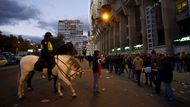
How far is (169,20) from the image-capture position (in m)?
39.5

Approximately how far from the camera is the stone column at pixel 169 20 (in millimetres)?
38969

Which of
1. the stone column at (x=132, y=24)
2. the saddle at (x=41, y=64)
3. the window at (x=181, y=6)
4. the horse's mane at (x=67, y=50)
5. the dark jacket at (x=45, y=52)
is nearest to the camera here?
the saddle at (x=41, y=64)

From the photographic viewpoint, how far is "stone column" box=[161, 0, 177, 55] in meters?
39.0

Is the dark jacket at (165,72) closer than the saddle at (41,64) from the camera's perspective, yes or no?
Yes

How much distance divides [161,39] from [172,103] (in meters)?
35.5

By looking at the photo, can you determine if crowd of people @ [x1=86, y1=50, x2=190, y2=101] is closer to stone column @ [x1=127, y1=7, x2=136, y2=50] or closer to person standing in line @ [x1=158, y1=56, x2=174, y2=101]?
person standing in line @ [x1=158, y1=56, x2=174, y2=101]

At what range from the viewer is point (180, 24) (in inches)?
1624

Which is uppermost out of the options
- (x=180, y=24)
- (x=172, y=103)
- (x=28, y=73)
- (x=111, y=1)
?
(x=111, y=1)

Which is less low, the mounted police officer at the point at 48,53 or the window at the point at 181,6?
the window at the point at 181,6

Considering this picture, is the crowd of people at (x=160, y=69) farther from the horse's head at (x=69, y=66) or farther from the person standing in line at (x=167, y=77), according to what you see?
the horse's head at (x=69, y=66)

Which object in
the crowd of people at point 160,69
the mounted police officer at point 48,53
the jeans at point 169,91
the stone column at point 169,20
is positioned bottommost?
the jeans at point 169,91

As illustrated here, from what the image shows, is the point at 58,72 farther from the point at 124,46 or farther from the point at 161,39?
the point at 124,46

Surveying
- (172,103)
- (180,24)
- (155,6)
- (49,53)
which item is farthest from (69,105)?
(155,6)

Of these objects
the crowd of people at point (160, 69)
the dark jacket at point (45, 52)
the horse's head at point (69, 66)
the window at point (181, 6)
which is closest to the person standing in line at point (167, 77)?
the crowd of people at point (160, 69)
